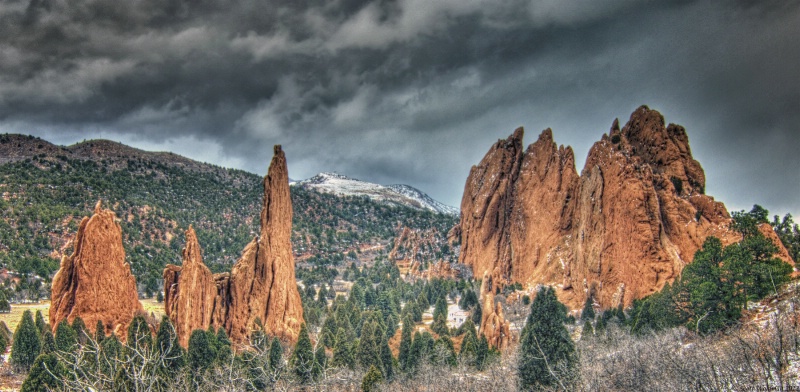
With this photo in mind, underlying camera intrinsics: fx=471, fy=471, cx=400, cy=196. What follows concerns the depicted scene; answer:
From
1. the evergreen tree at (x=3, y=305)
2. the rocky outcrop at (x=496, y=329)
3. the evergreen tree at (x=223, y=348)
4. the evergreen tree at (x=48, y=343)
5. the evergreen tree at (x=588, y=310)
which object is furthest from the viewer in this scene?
the evergreen tree at (x=588, y=310)

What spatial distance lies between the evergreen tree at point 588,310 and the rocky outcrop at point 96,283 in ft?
180

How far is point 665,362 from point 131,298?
4354 cm

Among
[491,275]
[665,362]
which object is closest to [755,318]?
[665,362]

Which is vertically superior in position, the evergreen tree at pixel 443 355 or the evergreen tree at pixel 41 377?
the evergreen tree at pixel 41 377

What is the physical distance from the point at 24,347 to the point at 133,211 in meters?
97.3

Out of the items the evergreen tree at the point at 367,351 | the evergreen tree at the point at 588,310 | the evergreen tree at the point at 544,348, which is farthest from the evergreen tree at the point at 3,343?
the evergreen tree at the point at 588,310

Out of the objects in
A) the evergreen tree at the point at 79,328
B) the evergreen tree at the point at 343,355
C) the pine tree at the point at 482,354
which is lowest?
the pine tree at the point at 482,354

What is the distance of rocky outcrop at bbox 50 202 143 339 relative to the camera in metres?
41.1

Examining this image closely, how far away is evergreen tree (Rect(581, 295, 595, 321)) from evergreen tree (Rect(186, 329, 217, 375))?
159 ft

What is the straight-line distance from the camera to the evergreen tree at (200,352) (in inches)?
1455

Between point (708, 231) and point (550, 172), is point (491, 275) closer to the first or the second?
point (550, 172)

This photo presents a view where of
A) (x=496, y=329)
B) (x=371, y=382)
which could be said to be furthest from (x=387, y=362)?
(x=496, y=329)

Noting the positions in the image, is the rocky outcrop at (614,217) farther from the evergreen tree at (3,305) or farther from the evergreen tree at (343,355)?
the evergreen tree at (3,305)

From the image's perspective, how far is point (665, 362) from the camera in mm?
26250
